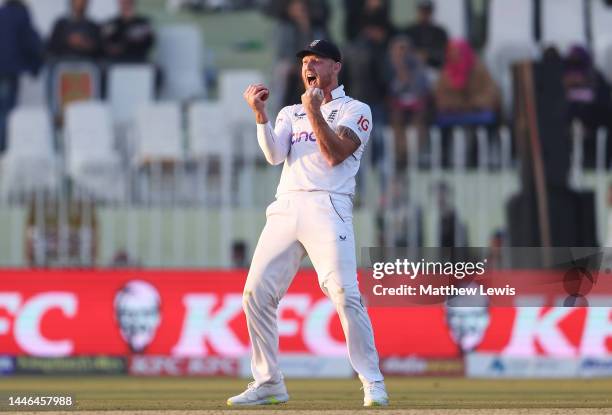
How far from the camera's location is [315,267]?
7730 millimetres

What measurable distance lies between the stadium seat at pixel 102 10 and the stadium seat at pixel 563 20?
16.8 feet

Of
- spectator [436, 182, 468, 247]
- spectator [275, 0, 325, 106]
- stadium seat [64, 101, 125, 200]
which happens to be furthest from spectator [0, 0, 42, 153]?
spectator [436, 182, 468, 247]

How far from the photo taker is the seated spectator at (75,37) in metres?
17.8

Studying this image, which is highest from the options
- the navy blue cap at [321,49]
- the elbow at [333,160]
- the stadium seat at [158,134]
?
the navy blue cap at [321,49]

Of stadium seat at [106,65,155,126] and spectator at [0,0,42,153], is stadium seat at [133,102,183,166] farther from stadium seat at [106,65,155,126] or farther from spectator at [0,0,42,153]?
spectator at [0,0,42,153]

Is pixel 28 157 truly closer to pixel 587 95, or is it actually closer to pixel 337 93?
pixel 587 95

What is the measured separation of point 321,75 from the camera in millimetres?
7770

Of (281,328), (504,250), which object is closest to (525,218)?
(504,250)

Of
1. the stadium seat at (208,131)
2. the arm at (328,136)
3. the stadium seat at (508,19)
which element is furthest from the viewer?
the stadium seat at (508,19)

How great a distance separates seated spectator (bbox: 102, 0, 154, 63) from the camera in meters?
17.8

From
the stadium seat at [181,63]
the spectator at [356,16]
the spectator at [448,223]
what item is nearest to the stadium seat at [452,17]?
the spectator at [356,16]

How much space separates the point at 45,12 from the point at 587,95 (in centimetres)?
645

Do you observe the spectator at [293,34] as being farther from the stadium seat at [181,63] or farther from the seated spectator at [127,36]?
the seated spectator at [127,36]

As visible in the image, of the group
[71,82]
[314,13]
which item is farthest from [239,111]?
[71,82]
